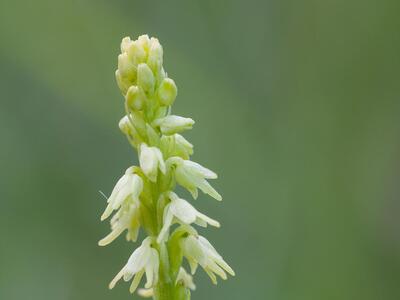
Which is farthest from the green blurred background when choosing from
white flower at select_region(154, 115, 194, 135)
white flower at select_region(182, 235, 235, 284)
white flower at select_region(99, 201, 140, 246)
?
white flower at select_region(154, 115, 194, 135)

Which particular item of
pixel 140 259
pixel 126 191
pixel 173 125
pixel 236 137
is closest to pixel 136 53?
pixel 173 125

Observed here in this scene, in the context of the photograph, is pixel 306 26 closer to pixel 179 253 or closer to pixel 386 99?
pixel 386 99

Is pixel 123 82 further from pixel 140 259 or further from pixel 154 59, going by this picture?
pixel 140 259

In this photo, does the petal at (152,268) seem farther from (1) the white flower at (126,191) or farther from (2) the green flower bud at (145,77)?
(2) the green flower bud at (145,77)

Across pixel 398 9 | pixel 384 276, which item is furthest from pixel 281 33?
pixel 384 276

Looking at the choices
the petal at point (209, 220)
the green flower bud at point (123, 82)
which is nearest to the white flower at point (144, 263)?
the petal at point (209, 220)

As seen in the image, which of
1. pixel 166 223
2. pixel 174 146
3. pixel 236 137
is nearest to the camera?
pixel 166 223

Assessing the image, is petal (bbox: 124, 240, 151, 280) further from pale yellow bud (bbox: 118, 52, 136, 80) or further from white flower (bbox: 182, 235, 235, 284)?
pale yellow bud (bbox: 118, 52, 136, 80)

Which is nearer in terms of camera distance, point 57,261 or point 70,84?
point 57,261
